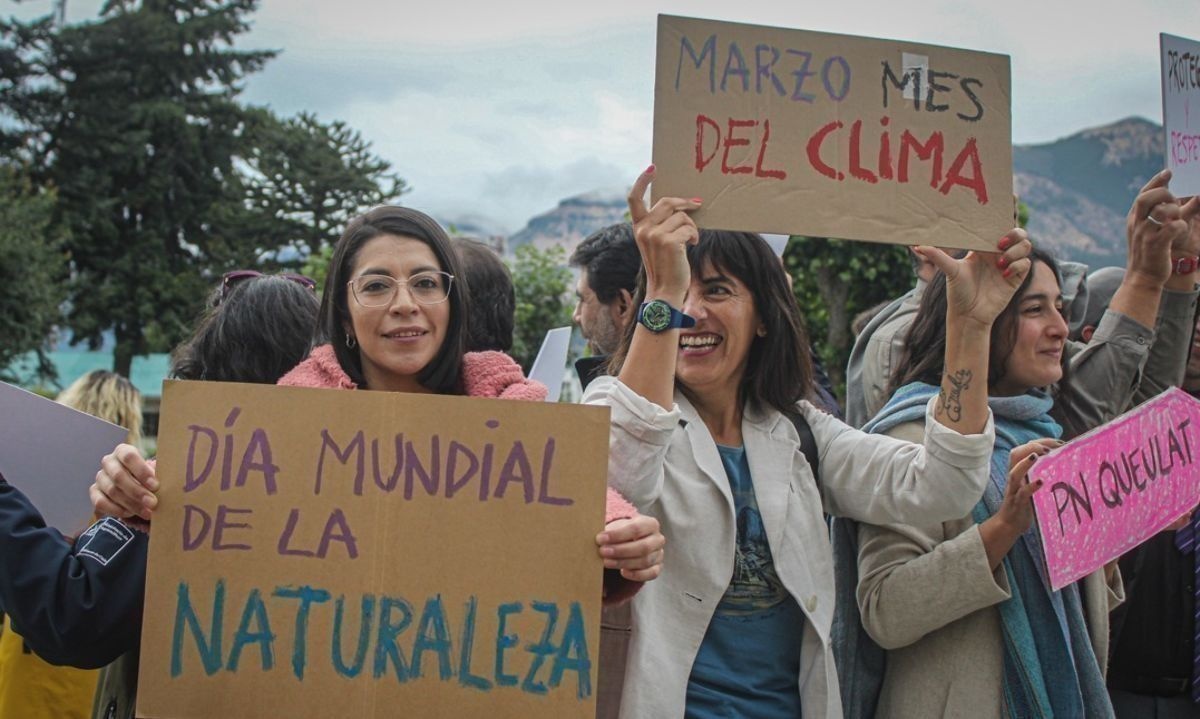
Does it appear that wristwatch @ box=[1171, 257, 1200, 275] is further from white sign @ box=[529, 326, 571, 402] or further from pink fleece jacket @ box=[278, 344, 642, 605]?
pink fleece jacket @ box=[278, 344, 642, 605]

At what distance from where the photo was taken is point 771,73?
7.48ft

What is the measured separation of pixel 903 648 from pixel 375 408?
1324 mm

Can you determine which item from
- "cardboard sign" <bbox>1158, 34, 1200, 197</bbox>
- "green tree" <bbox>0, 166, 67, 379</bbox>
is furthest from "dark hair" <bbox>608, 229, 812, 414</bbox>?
"green tree" <bbox>0, 166, 67, 379</bbox>

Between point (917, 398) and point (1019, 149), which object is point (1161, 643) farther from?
point (1019, 149)

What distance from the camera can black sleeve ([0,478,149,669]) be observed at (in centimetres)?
200

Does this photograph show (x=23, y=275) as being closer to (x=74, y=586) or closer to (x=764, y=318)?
(x=74, y=586)

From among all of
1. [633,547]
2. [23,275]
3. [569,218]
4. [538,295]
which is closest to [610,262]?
[633,547]

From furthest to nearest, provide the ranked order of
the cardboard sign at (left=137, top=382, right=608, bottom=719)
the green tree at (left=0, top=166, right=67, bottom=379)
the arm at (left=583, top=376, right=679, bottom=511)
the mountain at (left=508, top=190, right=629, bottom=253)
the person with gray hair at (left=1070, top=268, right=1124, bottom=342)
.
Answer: the mountain at (left=508, top=190, right=629, bottom=253), the green tree at (left=0, top=166, right=67, bottom=379), the person with gray hair at (left=1070, top=268, right=1124, bottom=342), the arm at (left=583, top=376, right=679, bottom=511), the cardboard sign at (left=137, top=382, right=608, bottom=719)

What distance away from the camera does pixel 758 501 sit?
90.4 inches

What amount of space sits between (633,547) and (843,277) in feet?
29.3

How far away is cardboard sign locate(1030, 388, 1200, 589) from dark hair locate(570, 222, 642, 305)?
1.55 meters

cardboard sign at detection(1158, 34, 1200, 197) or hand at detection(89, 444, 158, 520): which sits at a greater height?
cardboard sign at detection(1158, 34, 1200, 197)

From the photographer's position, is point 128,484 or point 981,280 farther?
point 981,280

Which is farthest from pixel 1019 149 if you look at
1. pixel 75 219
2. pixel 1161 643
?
pixel 1161 643
